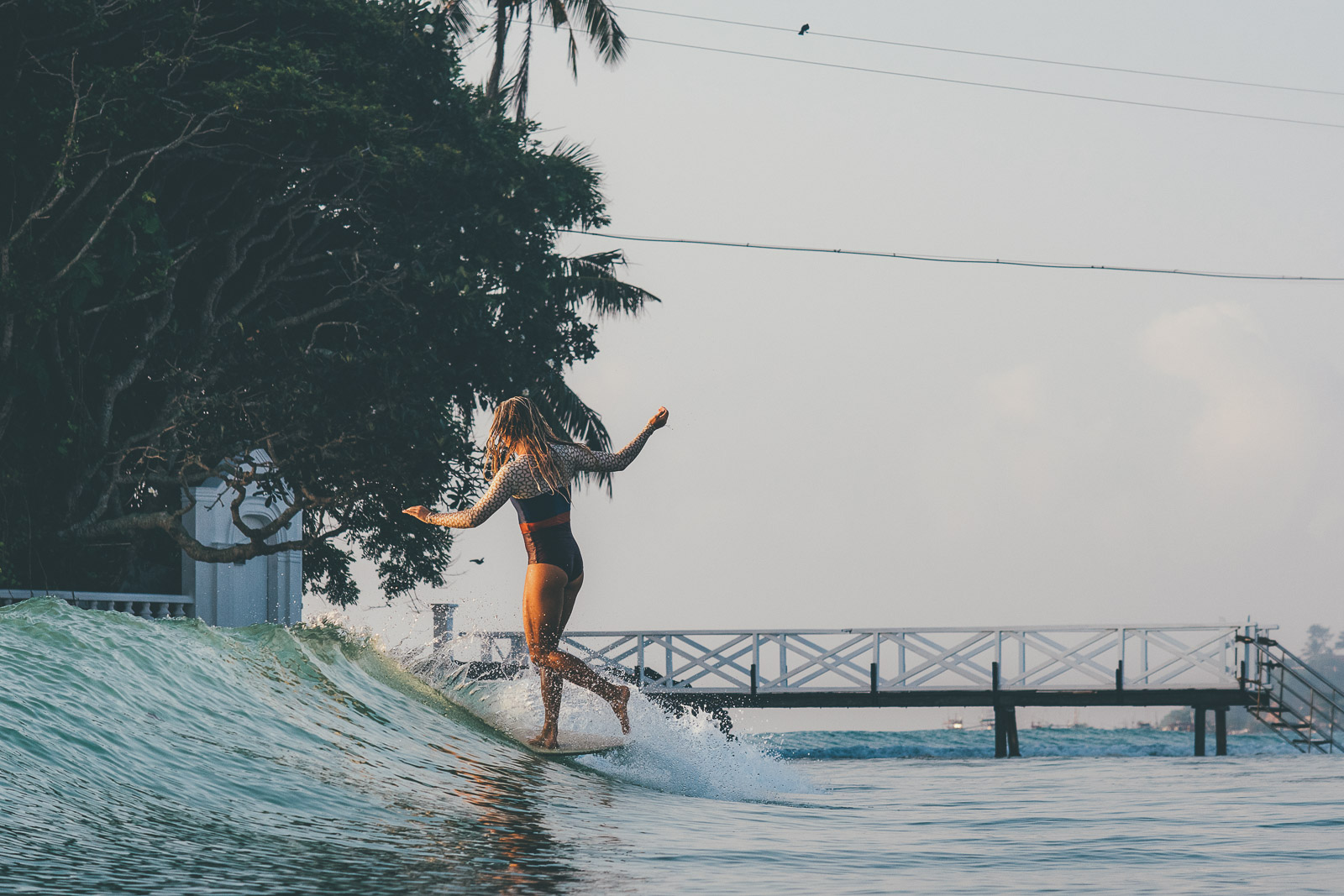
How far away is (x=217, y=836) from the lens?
457 centimetres

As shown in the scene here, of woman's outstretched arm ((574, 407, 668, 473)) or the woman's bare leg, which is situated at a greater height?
woman's outstretched arm ((574, 407, 668, 473))

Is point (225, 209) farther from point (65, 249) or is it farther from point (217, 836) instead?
point (217, 836)

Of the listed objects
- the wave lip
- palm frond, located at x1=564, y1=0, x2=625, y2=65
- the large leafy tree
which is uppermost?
palm frond, located at x1=564, y1=0, x2=625, y2=65

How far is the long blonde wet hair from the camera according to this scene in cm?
700

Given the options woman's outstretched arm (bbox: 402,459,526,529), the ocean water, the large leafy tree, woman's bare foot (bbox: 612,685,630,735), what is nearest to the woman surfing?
woman's outstretched arm (bbox: 402,459,526,529)

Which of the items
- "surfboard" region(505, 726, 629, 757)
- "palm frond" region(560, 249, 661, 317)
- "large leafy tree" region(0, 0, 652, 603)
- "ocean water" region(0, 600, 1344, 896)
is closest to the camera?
"ocean water" region(0, 600, 1344, 896)

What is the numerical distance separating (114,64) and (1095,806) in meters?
14.0

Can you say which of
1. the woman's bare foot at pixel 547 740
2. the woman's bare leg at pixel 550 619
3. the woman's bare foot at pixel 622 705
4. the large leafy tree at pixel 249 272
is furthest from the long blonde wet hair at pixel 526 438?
the large leafy tree at pixel 249 272

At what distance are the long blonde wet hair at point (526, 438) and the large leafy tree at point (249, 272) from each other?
18.8 feet

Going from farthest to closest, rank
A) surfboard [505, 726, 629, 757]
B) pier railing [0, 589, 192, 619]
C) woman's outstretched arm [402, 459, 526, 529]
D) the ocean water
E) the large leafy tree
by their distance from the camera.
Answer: the large leafy tree < pier railing [0, 589, 192, 619] < surfboard [505, 726, 629, 757] < woman's outstretched arm [402, 459, 526, 529] < the ocean water

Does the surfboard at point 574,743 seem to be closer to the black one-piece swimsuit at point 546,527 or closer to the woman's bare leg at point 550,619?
the woman's bare leg at point 550,619

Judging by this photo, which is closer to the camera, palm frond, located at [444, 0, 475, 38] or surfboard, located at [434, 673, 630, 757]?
surfboard, located at [434, 673, 630, 757]

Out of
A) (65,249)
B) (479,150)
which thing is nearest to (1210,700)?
(479,150)

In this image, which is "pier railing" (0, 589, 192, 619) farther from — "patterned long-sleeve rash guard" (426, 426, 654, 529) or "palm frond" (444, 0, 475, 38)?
"palm frond" (444, 0, 475, 38)
